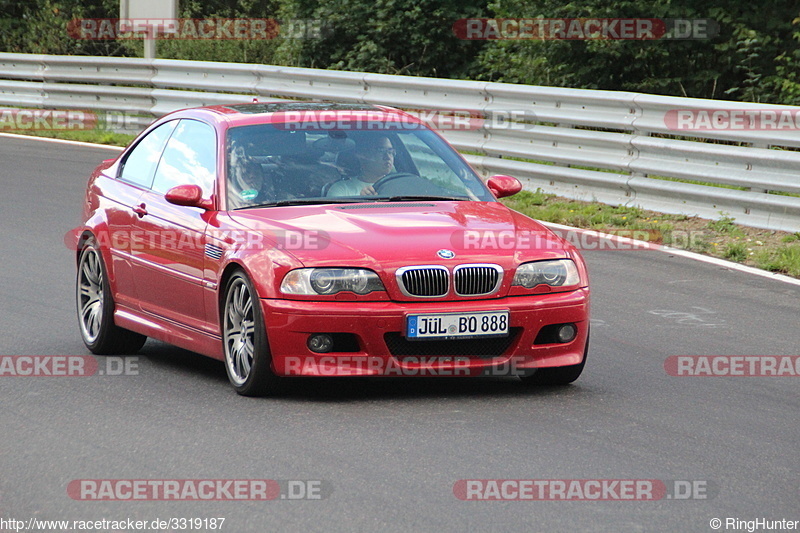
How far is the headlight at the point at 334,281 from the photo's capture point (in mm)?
6812

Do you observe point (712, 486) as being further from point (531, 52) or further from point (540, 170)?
point (531, 52)

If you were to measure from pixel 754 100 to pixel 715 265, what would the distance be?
28.9 ft

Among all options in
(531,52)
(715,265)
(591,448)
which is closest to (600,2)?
(531,52)

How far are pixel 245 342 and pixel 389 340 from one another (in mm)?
793

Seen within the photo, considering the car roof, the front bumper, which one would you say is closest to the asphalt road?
the front bumper

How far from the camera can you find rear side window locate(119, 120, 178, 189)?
8.70 metres

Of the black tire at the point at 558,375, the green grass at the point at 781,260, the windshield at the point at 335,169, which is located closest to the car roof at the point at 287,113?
the windshield at the point at 335,169

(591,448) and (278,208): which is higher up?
(278,208)

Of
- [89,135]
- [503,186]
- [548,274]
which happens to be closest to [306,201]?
[503,186]

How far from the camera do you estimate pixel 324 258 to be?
684 centimetres

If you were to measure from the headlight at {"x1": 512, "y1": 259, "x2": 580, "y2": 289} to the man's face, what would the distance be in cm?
130

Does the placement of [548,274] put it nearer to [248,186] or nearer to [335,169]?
[335,169]

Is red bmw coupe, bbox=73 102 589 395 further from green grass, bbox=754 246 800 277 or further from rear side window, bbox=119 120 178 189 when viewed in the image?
green grass, bbox=754 246 800 277

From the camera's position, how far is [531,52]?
70.7 ft
